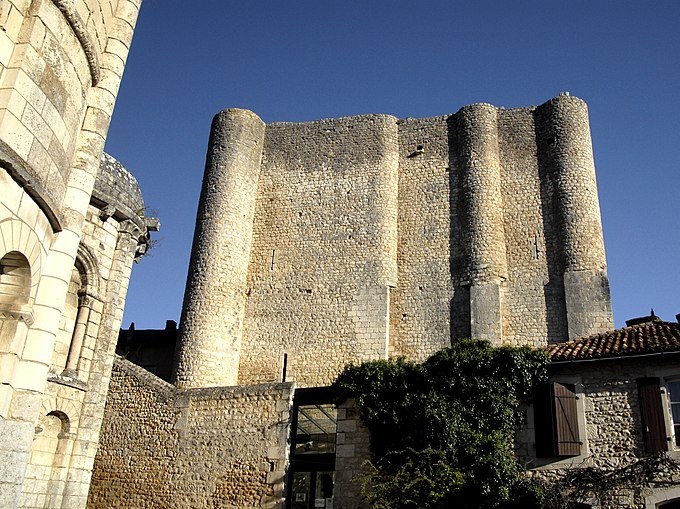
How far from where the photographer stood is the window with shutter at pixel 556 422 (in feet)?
39.4

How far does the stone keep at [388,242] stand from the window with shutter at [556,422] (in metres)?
7.76

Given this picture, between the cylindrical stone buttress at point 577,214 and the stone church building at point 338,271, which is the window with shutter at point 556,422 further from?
the cylindrical stone buttress at point 577,214

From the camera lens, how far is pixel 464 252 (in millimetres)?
22266

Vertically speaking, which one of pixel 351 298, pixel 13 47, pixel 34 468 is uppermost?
pixel 351 298

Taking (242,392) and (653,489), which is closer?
(653,489)

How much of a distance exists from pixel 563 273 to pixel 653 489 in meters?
10.5

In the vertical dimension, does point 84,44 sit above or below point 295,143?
below

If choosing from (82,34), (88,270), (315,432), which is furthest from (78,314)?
(315,432)

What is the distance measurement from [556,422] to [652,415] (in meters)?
1.59

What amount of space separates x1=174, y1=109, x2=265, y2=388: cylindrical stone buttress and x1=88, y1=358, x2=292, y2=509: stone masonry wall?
4545 millimetres

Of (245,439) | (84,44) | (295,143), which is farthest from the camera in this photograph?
(295,143)

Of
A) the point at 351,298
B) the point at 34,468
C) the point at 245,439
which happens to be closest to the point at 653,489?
the point at 245,439

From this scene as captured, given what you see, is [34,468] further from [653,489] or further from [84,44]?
[653,489]

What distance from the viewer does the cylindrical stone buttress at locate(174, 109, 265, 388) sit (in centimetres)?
2131
